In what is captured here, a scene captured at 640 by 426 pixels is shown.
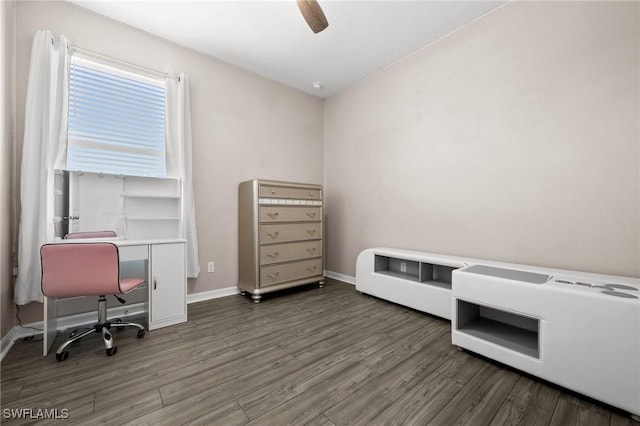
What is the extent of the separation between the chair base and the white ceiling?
253 cm

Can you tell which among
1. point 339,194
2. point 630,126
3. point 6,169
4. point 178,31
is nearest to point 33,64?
point 6,169

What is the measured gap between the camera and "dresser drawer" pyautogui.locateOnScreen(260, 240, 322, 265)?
2854 millimetres

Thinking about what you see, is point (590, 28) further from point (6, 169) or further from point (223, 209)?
point (6, 169)

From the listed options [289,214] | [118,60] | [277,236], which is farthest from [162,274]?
[118,60]

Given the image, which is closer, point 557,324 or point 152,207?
point 557,324

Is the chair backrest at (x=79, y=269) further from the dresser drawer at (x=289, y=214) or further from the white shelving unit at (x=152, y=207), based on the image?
the dresser drawer at (x=289, y=214)

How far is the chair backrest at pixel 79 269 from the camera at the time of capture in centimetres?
163

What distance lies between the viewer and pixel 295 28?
2.48 metres

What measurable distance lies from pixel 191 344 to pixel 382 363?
1.39 metres

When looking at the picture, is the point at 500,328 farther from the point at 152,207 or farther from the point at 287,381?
the point at 152,207

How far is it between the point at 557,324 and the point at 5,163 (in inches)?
147

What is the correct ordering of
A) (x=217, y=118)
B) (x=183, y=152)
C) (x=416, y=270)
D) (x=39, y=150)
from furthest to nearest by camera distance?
(x=217, y=118) < (x=416, y=270) < (x=183, y=152) < (x=39, y=150)

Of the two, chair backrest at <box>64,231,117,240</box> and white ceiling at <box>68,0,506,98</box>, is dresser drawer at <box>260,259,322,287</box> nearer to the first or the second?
chair backrest at <box>64,231,117,240</box>

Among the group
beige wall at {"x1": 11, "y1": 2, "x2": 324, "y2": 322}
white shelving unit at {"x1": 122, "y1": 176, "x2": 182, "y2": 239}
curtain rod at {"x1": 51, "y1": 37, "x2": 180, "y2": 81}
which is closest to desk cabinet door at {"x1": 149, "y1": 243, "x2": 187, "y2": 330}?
white shelving unit at {"x1": 122, "y1": 176, "x2": 182, "y2": 239}
